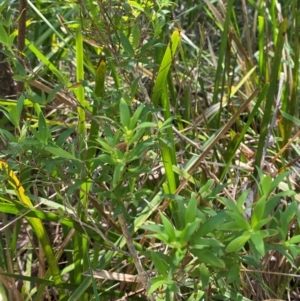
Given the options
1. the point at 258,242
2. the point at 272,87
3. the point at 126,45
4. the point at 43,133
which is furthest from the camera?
the point at 272,87

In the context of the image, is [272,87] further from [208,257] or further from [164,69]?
[208,257]

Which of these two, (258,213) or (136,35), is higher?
(136,35)

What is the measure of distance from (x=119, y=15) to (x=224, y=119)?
42 cm

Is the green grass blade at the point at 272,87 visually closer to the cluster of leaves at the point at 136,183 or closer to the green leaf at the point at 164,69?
the cluster of leaves at the point at 136,183

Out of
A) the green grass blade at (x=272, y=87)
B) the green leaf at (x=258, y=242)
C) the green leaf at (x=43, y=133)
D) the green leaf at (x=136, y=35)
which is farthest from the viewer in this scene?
the green grass blade at (x=272, y=87)

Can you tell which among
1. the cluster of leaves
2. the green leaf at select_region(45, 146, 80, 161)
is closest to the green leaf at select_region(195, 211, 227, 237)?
the cluster of leaves

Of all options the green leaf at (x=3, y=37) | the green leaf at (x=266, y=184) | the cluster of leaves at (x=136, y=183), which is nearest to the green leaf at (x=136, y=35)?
the cluster of leaves at (x=136, y=183)

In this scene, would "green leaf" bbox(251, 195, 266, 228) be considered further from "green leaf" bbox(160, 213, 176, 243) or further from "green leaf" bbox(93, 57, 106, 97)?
"green leaf" bbox(93, 57, 106, 97)

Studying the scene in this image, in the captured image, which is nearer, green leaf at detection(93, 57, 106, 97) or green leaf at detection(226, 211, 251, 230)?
green leaf at detection(226, 211, 251, 230)

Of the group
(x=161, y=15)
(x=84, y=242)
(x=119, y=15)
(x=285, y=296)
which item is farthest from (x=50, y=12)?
(x=285, y=296)

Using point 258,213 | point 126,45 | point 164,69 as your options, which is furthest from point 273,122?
point 258,213

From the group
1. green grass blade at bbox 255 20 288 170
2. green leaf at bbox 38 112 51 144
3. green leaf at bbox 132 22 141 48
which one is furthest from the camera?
green grass blade at bbox 255 20 288 170

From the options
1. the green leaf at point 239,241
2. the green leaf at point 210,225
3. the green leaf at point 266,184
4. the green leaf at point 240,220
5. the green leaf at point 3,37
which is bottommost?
the green leaf at point 239,241

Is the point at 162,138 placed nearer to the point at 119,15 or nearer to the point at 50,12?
the point at 119,15
